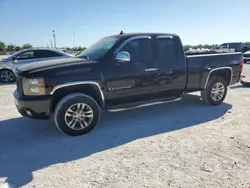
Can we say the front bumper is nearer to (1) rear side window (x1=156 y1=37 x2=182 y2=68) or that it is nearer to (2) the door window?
(1) rear side window (x1=156 y1=37 x2=182 y2=68)

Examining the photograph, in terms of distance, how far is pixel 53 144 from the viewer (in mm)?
3965

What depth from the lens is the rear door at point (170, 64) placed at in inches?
204

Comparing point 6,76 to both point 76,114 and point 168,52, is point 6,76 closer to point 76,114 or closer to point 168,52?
point 76,114

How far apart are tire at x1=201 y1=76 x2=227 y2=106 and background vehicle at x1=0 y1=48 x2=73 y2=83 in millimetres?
6501

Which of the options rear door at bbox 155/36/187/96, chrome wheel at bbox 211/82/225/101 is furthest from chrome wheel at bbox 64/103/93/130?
chrome wheel at bbox 211/82/225/101

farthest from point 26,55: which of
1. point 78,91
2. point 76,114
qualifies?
point 76,114

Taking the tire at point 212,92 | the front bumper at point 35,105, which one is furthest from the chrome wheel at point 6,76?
the tire at point 212,92

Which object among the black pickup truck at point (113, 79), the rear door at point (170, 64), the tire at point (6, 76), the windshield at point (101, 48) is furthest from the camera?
the tire at point (6, 76)

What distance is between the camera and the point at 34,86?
13.0ft

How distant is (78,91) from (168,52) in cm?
231

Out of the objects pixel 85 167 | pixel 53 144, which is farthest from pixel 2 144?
pixel 85 167

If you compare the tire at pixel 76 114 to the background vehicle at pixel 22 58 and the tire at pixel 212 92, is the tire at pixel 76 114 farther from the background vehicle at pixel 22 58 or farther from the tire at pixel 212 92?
the background vehicle at pixel 22 58

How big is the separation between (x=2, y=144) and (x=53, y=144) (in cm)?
89

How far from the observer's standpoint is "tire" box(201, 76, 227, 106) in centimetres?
608
